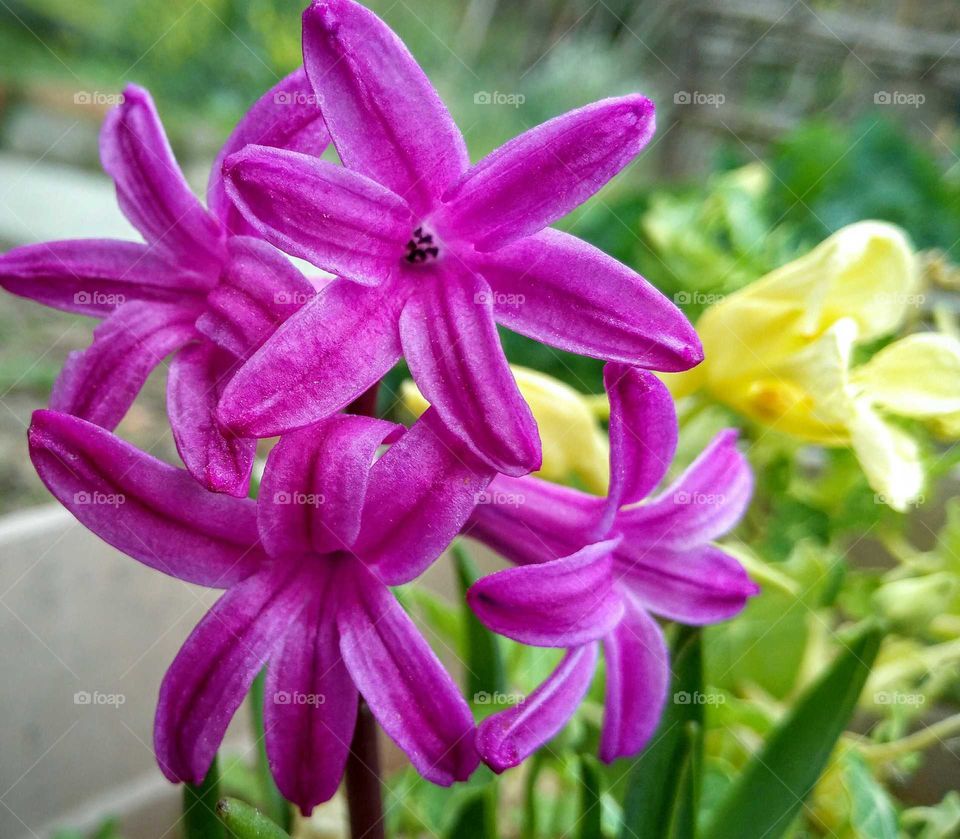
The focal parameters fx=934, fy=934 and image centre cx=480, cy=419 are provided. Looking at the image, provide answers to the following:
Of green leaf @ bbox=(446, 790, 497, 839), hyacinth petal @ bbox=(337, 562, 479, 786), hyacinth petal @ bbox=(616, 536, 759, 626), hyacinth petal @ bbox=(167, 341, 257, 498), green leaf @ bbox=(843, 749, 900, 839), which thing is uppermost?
hyacinth petal @ bbox=(167, 341, 257, 498)

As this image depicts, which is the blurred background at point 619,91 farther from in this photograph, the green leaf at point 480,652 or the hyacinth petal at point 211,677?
the hyacinth petal at point 211,677

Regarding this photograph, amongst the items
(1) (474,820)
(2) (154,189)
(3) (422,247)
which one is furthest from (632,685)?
(2) (154,189)

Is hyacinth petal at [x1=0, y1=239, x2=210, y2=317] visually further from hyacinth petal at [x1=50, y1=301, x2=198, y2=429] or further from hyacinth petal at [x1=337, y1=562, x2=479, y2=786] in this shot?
hyacinth petal at [x1=337, y1=562, x2=479, y2=786]

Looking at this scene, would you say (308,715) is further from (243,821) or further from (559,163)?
(559,163)

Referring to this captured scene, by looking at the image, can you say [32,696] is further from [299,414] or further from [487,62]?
[487,62]

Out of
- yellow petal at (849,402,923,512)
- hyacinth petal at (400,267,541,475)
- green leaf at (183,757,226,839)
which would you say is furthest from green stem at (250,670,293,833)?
yellow petal at (849,402,923,512)
